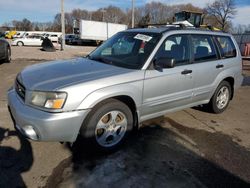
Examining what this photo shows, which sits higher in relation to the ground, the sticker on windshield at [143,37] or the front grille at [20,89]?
the sticker on windshield at [143,37]

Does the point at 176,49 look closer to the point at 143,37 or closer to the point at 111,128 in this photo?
the point at 143,37

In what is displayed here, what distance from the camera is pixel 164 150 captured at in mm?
3672

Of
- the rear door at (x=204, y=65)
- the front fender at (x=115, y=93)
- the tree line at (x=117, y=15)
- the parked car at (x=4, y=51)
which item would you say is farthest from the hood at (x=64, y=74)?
the tree line at (x=117, y=15)

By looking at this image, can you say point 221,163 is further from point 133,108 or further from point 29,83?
point 29,83

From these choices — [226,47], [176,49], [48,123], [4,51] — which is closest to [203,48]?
[176,49]

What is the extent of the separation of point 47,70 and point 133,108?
137 cm

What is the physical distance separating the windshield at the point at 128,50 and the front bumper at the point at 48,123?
1.16 meters

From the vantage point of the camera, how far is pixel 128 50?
4219 millimetres

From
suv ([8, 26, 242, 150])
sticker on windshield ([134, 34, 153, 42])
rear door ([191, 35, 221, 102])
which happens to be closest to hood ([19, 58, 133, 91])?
suv ([8, 26, 242, 150])

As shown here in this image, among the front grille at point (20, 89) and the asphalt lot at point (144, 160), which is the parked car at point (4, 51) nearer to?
the asphalt lot at point (144, 160)

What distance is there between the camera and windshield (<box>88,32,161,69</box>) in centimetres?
383

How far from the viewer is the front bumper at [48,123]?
2904 millimetres

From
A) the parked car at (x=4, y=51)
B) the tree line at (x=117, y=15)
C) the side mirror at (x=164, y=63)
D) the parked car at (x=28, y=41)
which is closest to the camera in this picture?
the side mirror at (x=164, y=63)

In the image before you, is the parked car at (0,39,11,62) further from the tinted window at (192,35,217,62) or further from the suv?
the tinted window at (192,35,217,62)
